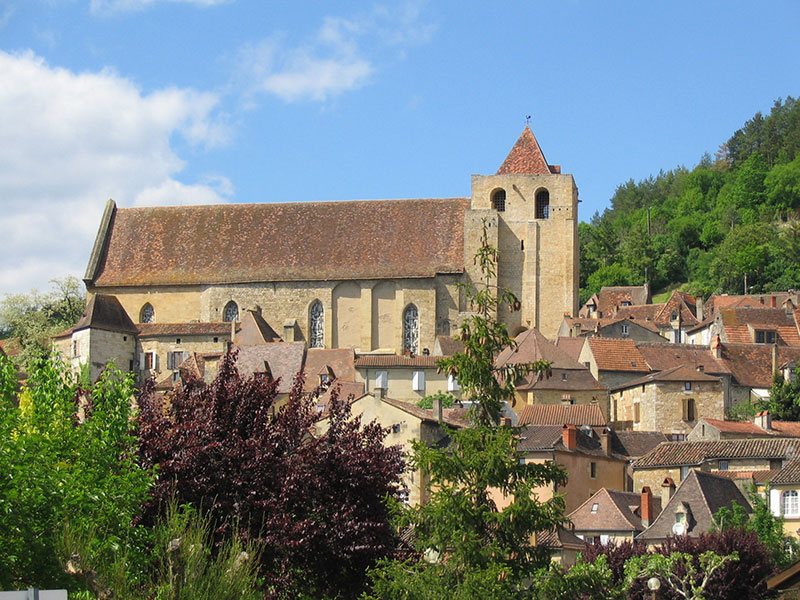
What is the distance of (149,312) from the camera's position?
7481cm

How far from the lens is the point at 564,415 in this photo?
5594 cm

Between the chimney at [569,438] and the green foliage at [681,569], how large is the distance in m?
13.4

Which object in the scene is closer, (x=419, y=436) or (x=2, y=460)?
(x=2, y=460)

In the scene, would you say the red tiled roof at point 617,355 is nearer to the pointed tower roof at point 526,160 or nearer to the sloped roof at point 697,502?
the pointed tower roof at point 526,160

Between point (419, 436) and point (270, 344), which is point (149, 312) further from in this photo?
point (419, 436)

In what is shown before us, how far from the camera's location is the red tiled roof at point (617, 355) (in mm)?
63281

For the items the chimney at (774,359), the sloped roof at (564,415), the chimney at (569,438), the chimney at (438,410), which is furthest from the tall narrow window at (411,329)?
the chimney at (569,438)

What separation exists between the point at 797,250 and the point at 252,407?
98141mm

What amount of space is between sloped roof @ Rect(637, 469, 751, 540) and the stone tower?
27.0 m

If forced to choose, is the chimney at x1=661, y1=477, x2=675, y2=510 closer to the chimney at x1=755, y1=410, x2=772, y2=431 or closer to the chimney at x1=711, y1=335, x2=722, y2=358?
the chimney at x1=755, y1=410, x2=772, y2=431

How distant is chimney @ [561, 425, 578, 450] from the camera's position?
48594mm

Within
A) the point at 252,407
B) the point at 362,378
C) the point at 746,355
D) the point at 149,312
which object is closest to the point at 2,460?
the point at 252,407

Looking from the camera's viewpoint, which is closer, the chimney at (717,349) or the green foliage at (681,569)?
the green foliage at (681,569)

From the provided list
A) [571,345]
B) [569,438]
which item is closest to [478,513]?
[569,438]
